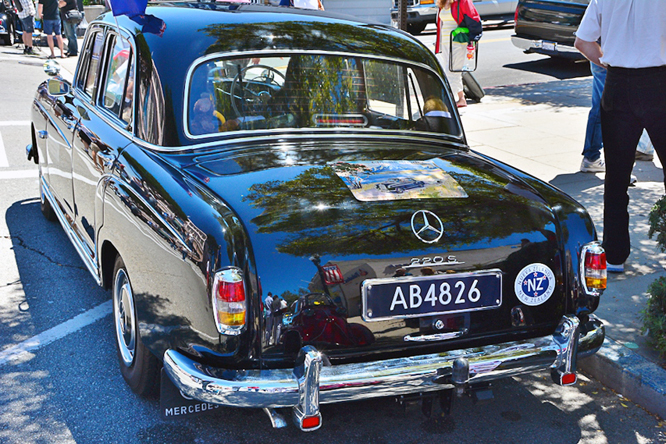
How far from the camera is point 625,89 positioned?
4945 millimetres

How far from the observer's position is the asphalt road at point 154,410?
3.53 meters

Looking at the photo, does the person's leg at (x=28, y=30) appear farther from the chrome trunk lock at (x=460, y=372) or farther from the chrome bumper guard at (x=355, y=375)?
the chrome trunk lock at (x=460, y=372)

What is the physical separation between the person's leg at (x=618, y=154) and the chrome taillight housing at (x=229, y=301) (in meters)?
3.18

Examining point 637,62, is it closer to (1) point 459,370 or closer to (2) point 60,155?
(1) point 459,370

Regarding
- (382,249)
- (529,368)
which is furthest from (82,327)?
(529,368)

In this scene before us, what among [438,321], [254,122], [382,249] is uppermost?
[254,122]

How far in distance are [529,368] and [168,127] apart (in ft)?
6.86

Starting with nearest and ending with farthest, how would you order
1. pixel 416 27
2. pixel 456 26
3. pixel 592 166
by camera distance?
pixel 592 166 < pixel 456 26 < pixel 416 27

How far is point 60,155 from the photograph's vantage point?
521cm

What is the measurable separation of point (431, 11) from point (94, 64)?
16881 mm

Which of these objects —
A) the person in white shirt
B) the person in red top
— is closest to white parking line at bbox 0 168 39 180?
the person in red top

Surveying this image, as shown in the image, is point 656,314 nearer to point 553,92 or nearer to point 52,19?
point 553,92

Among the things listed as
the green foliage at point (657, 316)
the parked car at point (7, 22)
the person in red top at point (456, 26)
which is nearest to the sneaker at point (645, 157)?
the person in red top at point (456, 26)

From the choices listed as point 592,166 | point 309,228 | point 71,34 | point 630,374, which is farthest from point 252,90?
point 71,34
